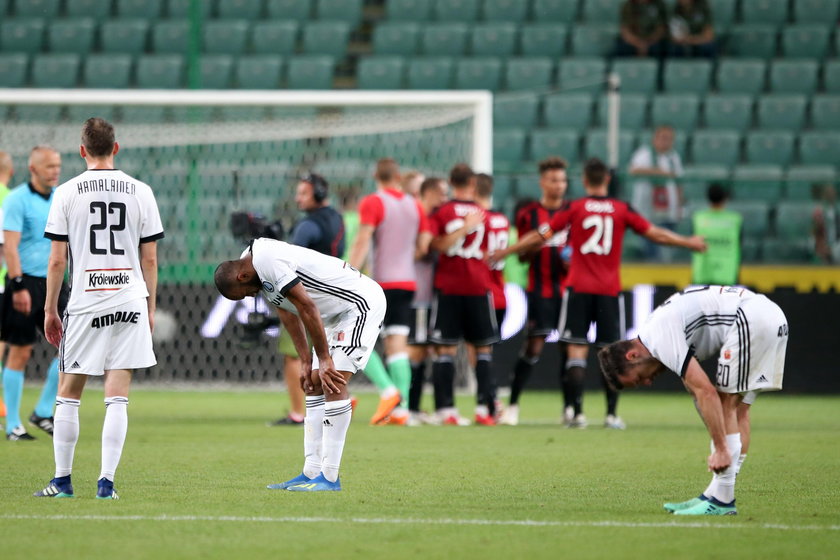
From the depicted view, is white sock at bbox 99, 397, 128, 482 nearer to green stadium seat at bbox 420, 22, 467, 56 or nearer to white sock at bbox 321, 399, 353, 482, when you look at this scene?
white sock at bbox 321, 399, 353, 482

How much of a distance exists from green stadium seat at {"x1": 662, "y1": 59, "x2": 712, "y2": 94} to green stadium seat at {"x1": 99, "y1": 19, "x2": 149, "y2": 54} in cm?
906

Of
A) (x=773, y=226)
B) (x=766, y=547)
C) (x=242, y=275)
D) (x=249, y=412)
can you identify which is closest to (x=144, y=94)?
(x=249, y=412)

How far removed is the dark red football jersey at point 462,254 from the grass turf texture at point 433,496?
1.32m

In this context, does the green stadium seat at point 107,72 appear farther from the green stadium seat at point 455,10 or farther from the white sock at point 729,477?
the white sock at point 729,477

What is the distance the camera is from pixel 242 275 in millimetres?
6488

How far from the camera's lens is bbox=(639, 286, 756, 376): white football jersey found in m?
6.04

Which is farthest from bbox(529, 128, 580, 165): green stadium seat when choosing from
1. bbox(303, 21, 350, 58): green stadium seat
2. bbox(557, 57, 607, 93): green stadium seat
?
bbox(303, 21, 350, 58): green stadium seat

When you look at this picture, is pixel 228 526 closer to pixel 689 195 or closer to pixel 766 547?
pixel 766 547

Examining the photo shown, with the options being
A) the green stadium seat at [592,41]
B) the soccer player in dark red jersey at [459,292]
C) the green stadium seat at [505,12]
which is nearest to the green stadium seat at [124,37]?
the green stadium seat at [505,12]

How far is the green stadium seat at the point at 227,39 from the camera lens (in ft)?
73.4

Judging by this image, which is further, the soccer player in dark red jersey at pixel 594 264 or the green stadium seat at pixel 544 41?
the green stadium seat at pixel 544 41

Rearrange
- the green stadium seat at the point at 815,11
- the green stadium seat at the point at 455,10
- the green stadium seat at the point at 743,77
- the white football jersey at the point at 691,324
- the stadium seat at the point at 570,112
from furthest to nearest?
1. the green stadium seat at the point at 455,10
2. the green stadium seat at the point at 815,11
3. the green stadium seat at the point at 743,77
4. the stadium seat at the point at 570,112
5. the white football jersey at the point at 691,324

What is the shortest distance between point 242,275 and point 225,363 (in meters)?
9.61

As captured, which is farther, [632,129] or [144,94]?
[632,129]
